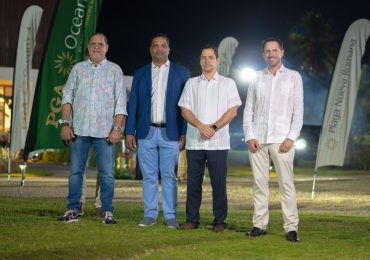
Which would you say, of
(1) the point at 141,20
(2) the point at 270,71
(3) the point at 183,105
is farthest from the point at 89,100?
(1) the point at 141,20

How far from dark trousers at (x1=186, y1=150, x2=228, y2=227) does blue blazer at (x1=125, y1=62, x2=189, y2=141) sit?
1.32 feet

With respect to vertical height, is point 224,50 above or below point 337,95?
above

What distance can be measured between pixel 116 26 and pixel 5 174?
81.8ft

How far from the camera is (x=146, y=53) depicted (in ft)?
150

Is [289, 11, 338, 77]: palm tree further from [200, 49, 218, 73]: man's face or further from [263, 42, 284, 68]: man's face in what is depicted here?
[263, 42, 284, 68]: man's face

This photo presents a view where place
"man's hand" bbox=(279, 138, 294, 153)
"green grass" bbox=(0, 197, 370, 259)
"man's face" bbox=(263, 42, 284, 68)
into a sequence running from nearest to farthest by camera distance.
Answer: "green grass" bbox=(0, 197, 370, 259) < "man's hand" bbox=(279, 138, 294, 153) < "man's face" bbox=(263, 42, 284, 68)

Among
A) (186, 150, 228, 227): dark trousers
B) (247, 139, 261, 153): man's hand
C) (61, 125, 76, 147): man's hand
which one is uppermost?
(61, 125, 76, 147): man's hand

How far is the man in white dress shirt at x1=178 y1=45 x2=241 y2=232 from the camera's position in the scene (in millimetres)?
9141

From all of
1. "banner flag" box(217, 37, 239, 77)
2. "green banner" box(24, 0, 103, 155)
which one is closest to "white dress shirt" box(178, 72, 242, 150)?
"green banner" box(24, 0, 103, 155)

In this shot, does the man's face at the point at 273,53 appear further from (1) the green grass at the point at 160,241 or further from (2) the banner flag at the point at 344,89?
(2) the banner flag at the point at 344,89

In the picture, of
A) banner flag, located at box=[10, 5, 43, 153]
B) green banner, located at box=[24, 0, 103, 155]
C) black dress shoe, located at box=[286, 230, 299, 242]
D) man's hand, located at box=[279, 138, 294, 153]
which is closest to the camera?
black dress shoe, located at box=[286, 230, 299, 242]

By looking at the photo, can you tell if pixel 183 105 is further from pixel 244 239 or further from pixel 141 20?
pixel 141 20

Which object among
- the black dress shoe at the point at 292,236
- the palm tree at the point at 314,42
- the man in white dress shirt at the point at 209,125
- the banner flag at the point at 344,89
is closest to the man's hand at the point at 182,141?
the man in white dress shirt at the point at 209,125

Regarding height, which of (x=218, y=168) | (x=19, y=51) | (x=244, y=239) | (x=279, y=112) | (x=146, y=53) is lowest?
(x=244, y=239)
